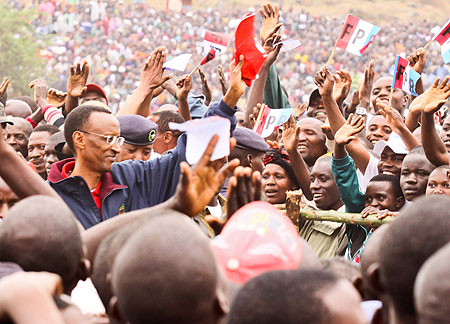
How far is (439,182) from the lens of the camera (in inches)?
187

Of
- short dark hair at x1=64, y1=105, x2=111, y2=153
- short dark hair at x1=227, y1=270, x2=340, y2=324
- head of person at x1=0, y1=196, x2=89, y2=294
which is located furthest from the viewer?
short dark hair at x1=64, y1=105, x2=111, y2=153

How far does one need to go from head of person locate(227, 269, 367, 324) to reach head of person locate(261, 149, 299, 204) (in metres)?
3.76

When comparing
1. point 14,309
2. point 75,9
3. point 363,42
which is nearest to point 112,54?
→ point 75,9

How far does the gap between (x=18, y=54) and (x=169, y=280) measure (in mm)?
25028

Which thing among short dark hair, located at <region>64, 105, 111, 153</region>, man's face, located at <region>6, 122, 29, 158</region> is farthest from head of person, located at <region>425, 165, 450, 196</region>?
man's face, located at <region>6, 122, 29, 158</region>

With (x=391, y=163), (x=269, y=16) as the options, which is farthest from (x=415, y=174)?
(x=269, y=16)

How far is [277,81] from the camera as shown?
25.5ft

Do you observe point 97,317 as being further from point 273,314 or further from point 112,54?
point 112,54

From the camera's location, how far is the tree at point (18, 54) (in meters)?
25.2

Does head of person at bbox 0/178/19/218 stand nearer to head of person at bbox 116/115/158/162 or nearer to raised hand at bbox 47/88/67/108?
head of person at bbox 116/115/158/162

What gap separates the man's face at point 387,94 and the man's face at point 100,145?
3676 mm

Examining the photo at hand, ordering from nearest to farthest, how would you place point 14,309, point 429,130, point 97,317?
1. point 14,309
2. point 97,317
3. point 429,130

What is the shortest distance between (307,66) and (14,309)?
82.9ft

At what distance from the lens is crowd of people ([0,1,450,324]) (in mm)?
1975
